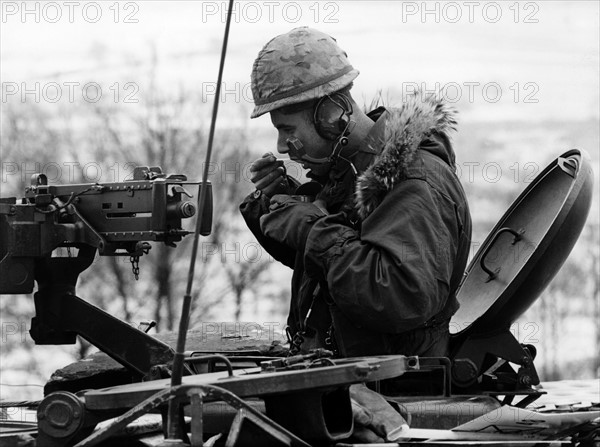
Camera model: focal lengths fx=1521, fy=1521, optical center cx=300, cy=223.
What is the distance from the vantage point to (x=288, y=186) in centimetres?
682

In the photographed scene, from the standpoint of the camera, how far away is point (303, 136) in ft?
21.9

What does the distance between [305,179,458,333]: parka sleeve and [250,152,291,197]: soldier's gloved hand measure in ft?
1.65

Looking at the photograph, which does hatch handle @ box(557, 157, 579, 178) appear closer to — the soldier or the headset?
the soldier

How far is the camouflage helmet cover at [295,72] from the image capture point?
21.6 feet

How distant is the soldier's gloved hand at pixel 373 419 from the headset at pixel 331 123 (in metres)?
1.48

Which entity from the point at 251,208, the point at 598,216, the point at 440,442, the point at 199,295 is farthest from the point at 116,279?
the point at 440,442

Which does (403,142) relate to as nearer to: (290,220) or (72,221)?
(290,220)

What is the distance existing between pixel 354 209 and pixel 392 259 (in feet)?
1.80

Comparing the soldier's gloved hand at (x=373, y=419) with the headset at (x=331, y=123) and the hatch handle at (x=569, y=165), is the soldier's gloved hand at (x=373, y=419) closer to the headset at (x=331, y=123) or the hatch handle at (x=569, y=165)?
the headset at (x=331, y=123)

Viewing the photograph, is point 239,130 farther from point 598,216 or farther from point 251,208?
point 251,208

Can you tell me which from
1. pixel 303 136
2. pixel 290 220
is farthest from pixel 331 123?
pixel 290 220

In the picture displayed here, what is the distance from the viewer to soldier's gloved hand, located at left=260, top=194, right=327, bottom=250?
247 inches

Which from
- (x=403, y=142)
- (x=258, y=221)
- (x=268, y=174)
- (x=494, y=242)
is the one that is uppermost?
(x=403, y=142)

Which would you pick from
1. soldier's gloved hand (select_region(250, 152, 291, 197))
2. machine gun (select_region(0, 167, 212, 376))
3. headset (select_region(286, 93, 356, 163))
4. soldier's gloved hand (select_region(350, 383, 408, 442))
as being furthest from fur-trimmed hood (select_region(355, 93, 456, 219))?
soldier's gloved hand (select_region(350, 383, 408, 442))
